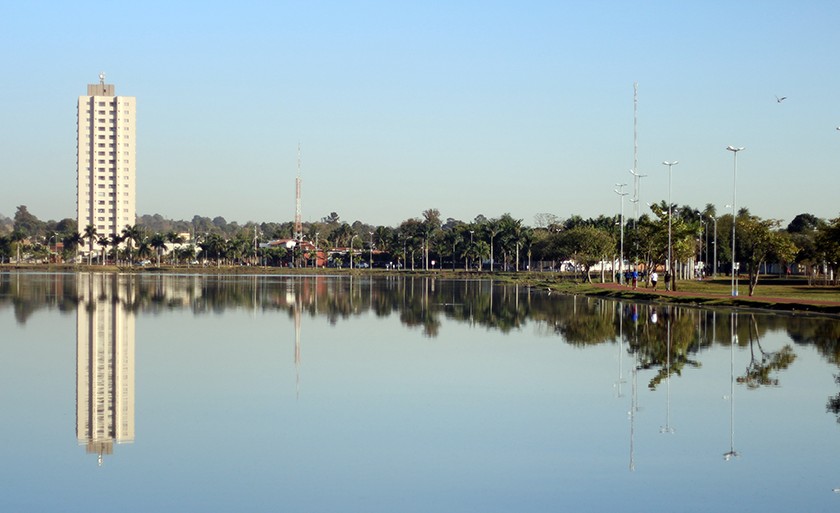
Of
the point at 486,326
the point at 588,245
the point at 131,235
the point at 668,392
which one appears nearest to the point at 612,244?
the point at 588,245

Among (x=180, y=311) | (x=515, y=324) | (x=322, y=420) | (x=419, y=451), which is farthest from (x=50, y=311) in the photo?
(x=419, y=451)

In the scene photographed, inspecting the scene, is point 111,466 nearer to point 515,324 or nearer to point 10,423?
point 10,423

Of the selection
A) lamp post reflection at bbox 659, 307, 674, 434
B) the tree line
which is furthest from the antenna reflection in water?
the tree line

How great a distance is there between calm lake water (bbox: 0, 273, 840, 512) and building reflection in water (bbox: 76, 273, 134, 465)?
82mm

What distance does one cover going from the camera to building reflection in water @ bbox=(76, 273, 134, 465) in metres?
17.0

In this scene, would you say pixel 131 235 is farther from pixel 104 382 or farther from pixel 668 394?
pixel 668 394

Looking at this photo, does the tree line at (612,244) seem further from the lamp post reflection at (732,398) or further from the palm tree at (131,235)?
the lamp post reflection at (732,398)

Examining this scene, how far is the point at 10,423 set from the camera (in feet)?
59.4

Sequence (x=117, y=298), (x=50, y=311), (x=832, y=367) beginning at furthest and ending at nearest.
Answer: (x=117, y=298) → (x=50, y=311) → (x=832, y=367)

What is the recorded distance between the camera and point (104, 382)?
77.0 ft

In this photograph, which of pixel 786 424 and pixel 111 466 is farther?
pixel 786 424

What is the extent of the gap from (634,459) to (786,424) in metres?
4.80

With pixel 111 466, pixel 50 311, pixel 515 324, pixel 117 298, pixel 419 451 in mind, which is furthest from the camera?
pixel 117 298

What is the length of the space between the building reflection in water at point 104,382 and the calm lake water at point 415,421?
0.08 m
